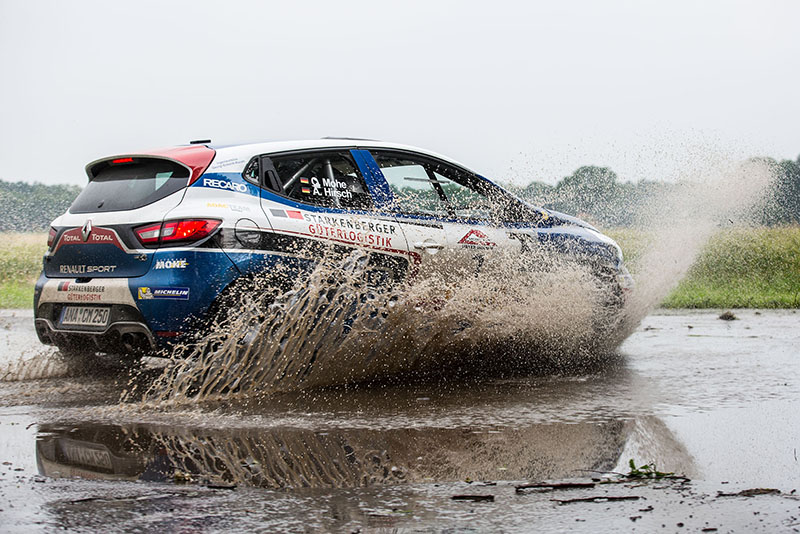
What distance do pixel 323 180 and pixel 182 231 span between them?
1.23 metres

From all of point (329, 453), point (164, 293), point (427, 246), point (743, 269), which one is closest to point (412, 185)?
point (427, 246)

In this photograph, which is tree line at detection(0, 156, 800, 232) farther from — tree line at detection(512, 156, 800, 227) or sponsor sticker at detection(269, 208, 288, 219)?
sponsor sticker at detection(269, 208, 288, 219)

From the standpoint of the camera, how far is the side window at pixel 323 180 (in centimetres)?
656

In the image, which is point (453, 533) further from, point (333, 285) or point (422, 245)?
point (422, 245)

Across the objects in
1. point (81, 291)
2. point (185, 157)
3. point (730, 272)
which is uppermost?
point (185, 157)

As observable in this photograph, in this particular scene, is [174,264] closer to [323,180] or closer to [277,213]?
[277,213]

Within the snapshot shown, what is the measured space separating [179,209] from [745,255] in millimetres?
16445

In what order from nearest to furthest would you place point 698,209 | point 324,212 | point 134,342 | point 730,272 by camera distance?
point 134,342 → point 324,212 → point 698,209 → point 730,272

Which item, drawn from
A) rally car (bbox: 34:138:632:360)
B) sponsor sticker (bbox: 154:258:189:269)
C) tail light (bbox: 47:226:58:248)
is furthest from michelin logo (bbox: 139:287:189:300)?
tail light (bbox: 47:226:58:248)

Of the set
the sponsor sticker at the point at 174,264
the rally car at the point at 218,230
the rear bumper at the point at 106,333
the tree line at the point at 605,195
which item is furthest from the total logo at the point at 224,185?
the tree line at the point at 605,195

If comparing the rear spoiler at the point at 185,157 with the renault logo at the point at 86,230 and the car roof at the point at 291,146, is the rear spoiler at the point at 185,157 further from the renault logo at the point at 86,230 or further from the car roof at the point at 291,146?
the renault logo at the point at 86,230

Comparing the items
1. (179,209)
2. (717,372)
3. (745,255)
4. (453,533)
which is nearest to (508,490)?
(453,533)

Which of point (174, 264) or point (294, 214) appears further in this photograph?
point (294, 214)

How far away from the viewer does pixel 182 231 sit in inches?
236
